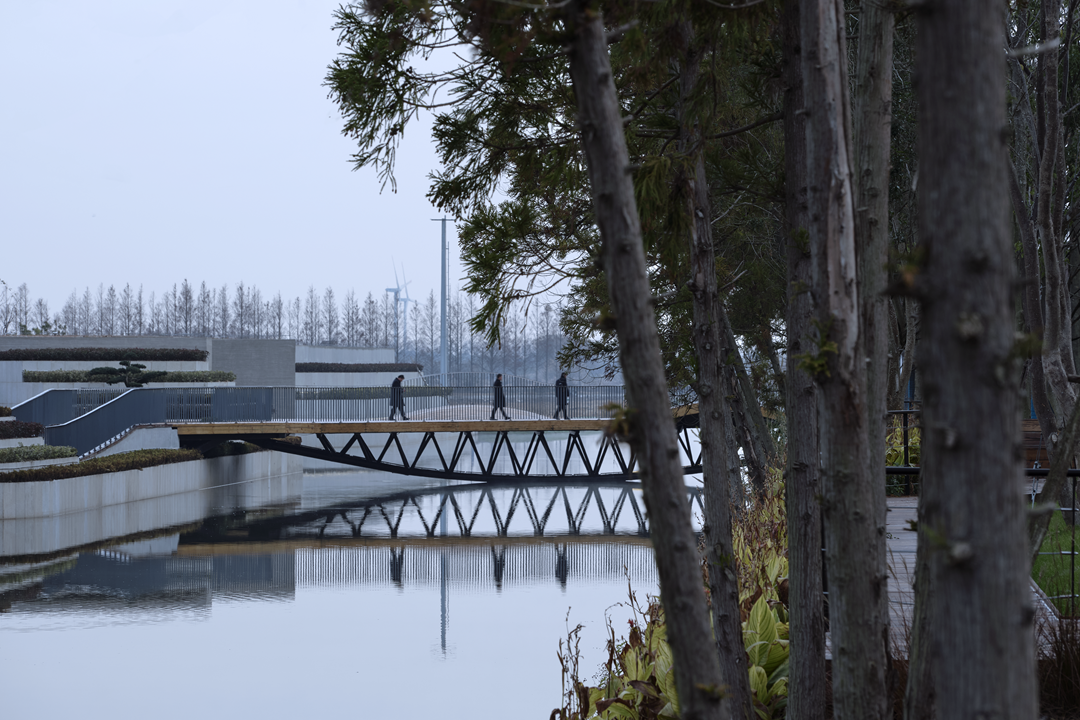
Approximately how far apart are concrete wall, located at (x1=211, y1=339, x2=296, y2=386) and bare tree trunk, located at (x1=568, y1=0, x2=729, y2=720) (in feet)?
120

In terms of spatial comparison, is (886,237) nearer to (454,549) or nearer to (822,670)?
(822,670)

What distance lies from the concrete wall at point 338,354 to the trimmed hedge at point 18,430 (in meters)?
26.1

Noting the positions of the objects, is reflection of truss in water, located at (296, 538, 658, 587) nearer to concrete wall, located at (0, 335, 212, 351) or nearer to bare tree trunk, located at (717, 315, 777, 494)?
bare tree trunk, located at (717, 315, 777, 494)

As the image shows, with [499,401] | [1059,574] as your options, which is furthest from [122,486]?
[1059,574]

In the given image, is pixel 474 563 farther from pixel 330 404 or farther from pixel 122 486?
pixel 330 404

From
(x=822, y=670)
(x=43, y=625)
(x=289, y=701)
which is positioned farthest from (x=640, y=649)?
(x=43, y=625)

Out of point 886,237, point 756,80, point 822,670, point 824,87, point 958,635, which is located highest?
point 756,80

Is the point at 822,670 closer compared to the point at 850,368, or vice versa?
the point at 850,368

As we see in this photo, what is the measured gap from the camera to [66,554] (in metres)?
14.5

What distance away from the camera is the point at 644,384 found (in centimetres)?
213

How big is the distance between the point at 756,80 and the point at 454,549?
11.9m

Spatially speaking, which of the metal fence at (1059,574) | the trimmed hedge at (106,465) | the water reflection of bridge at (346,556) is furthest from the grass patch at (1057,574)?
the trimmed hedge at (106,465)

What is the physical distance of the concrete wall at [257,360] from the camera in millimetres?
37094

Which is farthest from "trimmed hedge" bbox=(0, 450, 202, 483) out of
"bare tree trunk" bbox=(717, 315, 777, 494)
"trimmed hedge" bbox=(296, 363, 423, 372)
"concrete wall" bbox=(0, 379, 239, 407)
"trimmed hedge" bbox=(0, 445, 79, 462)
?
"trimmed hedge" bbox=(296, 363, 423, 372)
